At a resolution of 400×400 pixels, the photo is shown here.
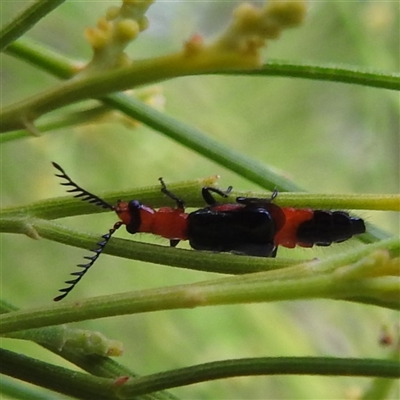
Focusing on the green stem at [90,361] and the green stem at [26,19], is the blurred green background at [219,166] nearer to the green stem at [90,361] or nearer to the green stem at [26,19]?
the green stem at [90,361]

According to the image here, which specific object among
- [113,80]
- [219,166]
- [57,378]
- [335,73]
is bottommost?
[57,378]

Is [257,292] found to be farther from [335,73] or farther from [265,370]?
[335,73]

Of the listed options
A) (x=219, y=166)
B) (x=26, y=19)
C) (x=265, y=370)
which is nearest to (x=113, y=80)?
(x=26, y=19)

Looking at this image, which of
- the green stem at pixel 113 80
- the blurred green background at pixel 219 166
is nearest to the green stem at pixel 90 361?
the green stem at pixel 113 80

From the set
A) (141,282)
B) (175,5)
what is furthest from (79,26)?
(141,282)

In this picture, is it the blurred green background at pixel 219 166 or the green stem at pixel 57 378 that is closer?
the green stem at pixel 57 378

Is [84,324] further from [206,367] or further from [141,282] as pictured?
[206,367]
